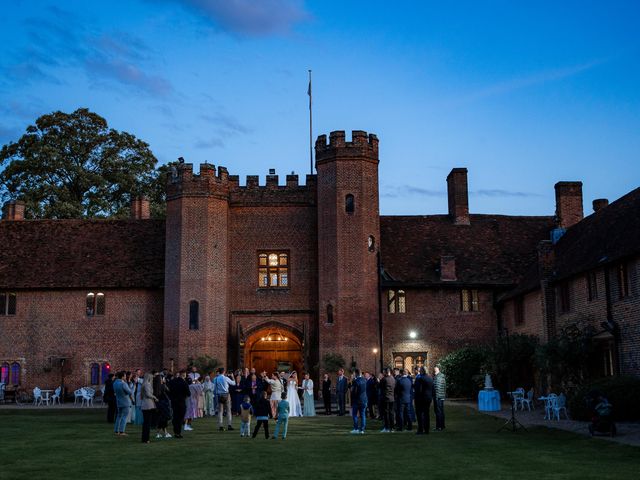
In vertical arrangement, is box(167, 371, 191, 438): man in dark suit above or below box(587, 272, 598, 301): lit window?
below

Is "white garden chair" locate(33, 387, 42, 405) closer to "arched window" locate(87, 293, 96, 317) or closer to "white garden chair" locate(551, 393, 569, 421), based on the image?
"arched window" locate(87, 293, 96, 317)

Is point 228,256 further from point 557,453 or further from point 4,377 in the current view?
point 557,453

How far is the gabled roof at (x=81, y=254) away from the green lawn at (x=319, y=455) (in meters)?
15.9

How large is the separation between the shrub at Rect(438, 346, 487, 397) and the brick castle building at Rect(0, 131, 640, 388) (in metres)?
2.03

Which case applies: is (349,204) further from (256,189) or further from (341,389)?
(341,389)

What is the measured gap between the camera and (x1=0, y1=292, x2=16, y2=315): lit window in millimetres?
37156

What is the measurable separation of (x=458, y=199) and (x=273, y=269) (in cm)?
1056

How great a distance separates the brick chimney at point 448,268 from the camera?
121 feet

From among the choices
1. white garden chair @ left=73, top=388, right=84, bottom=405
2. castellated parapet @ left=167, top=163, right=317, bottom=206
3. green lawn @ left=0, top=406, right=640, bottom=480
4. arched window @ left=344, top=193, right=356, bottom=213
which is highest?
castellated parapet @ left=167, top=163, right=317, bottom=206

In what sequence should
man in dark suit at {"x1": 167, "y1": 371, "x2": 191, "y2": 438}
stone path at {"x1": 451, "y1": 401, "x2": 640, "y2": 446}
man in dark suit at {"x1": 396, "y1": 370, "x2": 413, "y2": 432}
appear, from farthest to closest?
man in dark suit at {"x1": 396, "y1": 370, "x2": 413, "y2": 432}
man in dark suit at {"x1": 167, "y1": 371, "x2": 191, "y2": 438}
stone path at {"x1": 451, "y1": 401, "x2": 640, "y2": 446}

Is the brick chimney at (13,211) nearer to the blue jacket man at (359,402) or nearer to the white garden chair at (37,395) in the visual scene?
the white garden chair at (37,395)

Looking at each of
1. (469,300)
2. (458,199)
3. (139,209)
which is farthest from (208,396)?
(458,199)

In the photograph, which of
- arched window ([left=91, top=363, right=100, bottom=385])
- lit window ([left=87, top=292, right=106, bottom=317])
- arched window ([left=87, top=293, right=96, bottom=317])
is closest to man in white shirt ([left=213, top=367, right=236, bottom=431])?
arched window ([left=91, top=363, right=100, bottom=385])

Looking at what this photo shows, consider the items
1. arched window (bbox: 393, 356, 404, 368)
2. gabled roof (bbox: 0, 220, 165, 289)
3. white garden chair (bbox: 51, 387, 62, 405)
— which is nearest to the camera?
white garden chair (bbox: 51, 387, 62, 405)
